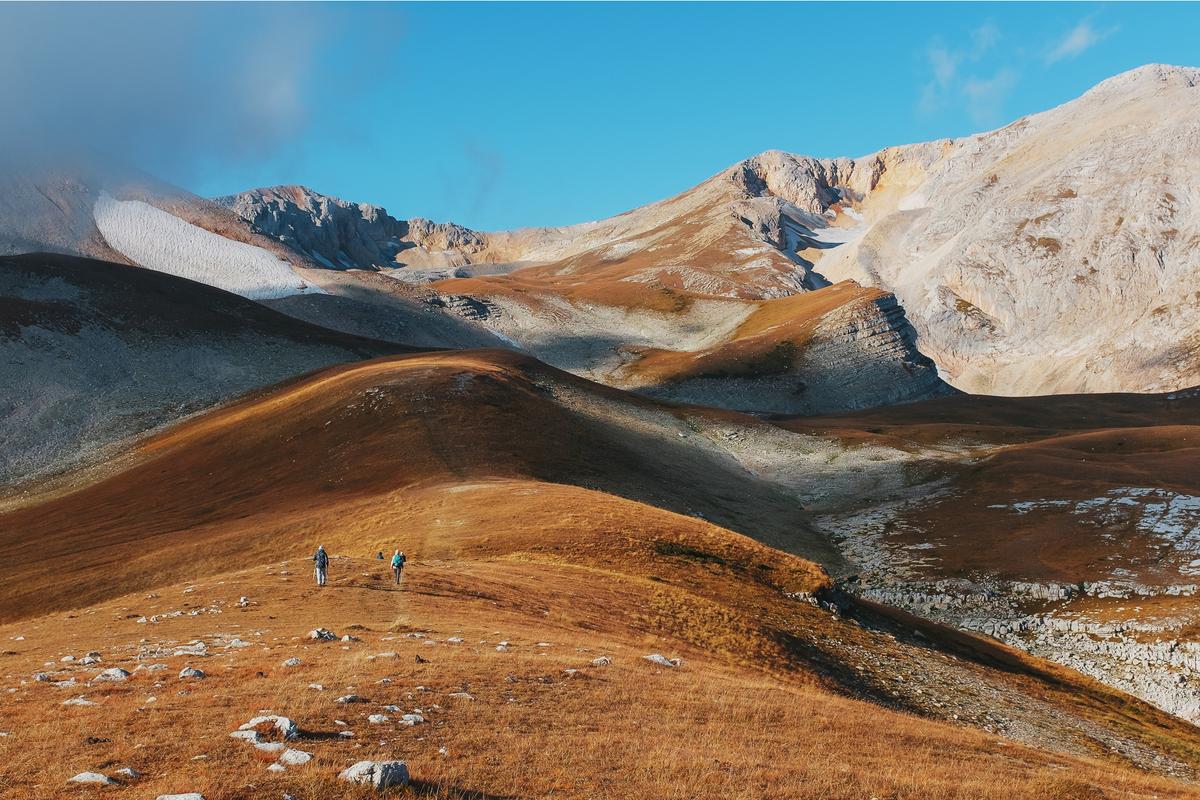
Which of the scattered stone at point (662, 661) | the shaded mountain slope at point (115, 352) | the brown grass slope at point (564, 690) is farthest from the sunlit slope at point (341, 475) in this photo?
the scattered stone at point (662, 661)

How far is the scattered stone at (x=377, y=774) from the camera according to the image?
12977 mm

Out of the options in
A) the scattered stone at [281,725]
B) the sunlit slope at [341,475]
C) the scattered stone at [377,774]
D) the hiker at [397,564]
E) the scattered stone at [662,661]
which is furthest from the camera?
the sunlit slope at [341,475]

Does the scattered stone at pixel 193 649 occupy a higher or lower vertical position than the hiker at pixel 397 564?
lower

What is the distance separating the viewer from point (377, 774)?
13.0 meters

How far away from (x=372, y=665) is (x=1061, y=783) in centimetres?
1692

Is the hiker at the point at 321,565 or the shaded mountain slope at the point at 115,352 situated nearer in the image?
the hiker at the point at 321,565

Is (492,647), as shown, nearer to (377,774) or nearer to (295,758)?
(295,758)

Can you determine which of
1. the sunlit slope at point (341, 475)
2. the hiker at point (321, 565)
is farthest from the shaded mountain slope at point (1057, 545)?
the hiker at point (321, 565)

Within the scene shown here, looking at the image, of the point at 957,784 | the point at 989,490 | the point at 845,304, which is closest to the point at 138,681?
the point at 957,784

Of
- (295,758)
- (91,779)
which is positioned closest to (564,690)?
(295,758)

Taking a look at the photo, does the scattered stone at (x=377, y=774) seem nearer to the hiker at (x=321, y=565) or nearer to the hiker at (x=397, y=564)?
the hiker at (x=397, y=564)

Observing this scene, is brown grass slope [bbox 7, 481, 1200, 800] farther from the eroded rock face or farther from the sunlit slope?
the sunlit slope

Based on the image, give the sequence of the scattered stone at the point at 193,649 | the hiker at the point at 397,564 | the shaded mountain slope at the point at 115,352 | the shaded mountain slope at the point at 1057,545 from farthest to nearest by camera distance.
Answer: the shaded mountain slope at the point at 115,352, the shaded mountain slope at the point at 1057,545, the hiker at the point at 397,564, the scattered stone at the point at 193,649

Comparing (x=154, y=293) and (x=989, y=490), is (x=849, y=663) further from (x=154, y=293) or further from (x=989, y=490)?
(x=154, y=293)
